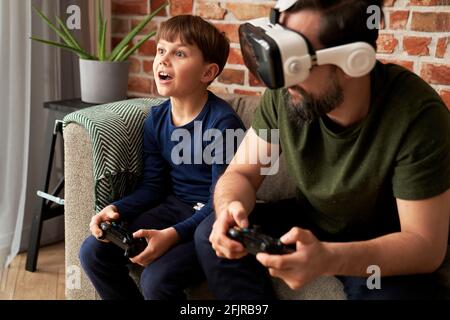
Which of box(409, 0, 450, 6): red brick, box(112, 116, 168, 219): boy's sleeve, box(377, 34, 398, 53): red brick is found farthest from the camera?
box(377, 34, 398, 53): red brick

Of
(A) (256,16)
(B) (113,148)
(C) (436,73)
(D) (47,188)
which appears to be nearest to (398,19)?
(C) (436,73)

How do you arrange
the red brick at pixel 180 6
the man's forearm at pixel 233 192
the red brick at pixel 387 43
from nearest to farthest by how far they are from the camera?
1. the man's forearm at pixel 233 192
2. the red brick at pixel 387 43
3. the red brick at pixel 180 6

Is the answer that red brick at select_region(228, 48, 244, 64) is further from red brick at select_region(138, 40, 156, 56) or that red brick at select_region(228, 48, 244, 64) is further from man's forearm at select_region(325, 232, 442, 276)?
man's forearm at select_region(325, 232, 442, 276)

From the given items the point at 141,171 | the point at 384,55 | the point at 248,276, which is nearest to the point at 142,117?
the point at 141,171

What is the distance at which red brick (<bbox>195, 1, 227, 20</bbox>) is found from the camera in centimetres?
212

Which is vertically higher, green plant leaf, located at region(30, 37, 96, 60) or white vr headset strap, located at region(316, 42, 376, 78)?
white vr headset strap, located at region(316, 42, 376, 78)

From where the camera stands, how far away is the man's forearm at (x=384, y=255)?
1051 millimetres

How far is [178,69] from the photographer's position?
5.07 feet

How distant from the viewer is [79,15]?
2.27 metres

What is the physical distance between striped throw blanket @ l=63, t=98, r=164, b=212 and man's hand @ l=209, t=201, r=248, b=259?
45cm

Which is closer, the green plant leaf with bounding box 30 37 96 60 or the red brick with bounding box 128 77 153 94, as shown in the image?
the green plant leaf with bounding box 30 37 96 60

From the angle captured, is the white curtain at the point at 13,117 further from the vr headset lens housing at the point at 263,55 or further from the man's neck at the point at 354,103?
the man's neck at the point at 354,103

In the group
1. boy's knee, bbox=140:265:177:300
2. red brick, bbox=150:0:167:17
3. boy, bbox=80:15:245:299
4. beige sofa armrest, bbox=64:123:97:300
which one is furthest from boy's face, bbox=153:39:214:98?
red brick, bbox=150:0:167:17

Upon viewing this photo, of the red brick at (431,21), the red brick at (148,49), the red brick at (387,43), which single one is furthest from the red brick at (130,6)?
the red brick at (431,21)
